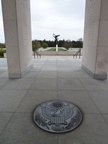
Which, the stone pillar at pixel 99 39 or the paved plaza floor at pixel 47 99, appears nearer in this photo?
the paved plaza floor at pixel 47 99

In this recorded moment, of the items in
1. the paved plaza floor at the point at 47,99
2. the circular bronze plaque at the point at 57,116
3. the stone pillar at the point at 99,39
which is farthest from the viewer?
the stone pillar at the point at 99,39

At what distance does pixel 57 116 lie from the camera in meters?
2.28

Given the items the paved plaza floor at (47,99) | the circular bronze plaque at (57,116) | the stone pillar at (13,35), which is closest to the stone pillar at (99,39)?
the paved plaza floor at (47,99)

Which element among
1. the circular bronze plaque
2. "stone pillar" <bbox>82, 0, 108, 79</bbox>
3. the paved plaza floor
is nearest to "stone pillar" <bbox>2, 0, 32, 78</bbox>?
the paved plaza floor

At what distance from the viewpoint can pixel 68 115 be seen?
2.33 m

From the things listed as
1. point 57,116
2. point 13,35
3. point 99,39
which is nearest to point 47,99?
point 57,116

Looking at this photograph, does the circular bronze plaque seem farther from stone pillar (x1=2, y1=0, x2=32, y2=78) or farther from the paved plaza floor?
stone pillar (x1=2, y1=0, x2=32, y2=78)

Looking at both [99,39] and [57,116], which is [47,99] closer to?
[57,116]

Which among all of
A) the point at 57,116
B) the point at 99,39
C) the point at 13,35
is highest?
the point at 13,35

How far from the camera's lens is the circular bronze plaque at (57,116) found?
2008mm

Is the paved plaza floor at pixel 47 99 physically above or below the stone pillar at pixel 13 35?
below

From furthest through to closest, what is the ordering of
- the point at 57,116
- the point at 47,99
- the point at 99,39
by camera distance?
the point at 99,39, the point at 47,99, the point at 57,116

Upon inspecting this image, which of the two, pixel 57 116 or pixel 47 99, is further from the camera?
pixel 47 99

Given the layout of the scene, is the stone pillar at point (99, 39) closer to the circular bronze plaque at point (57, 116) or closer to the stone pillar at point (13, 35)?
the circular bronze plaque at point (57, 116)
